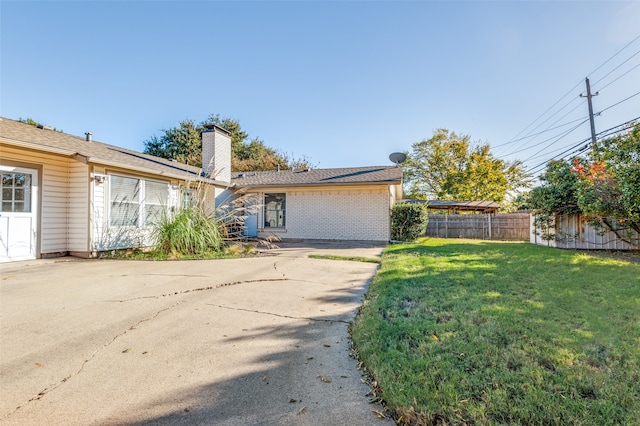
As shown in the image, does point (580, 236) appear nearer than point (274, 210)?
Yes

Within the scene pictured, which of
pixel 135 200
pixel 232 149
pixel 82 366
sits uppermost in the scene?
pixel 232 149

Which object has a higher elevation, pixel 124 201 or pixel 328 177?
pixel 328 177

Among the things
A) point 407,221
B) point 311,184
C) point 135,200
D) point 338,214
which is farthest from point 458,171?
point 135,200

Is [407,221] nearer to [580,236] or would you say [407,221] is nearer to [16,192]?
[580,236]

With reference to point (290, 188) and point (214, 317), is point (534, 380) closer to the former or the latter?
point (214, 317)

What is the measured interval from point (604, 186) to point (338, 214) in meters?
8.43

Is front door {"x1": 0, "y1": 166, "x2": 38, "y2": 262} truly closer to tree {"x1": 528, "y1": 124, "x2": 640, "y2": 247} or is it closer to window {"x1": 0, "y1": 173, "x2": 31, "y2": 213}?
window {"x1": 0, "y1": 173, "x2": 31, "y2": 213}

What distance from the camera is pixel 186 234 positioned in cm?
782

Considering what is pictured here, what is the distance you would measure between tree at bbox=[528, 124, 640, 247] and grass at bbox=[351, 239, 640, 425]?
12.5 feet

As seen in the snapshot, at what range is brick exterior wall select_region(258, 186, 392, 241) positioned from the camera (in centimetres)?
1259

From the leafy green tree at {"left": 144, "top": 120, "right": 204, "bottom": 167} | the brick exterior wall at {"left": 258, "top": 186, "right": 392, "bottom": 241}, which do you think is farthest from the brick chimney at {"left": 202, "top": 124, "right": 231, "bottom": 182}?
the leafy green tree at {"left": 144, "top": 120, "right": 204, "bottom": 167}

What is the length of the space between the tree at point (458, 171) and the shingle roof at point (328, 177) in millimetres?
16553

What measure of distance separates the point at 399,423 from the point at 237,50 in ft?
41.6

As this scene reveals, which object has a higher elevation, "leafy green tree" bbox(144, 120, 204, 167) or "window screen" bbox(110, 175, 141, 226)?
"leafy green tree" bbox(144, 120, 204, 167)
